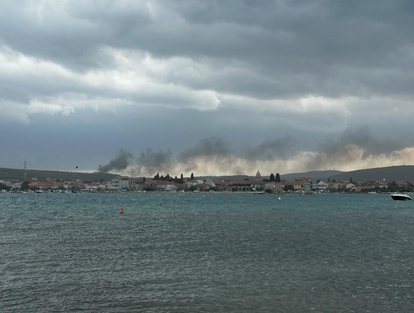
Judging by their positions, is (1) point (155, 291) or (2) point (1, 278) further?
(2) point (1, 278)

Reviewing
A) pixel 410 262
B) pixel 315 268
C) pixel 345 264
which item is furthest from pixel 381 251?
pixel 315 268

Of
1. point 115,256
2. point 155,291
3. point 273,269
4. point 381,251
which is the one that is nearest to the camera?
point 155,291

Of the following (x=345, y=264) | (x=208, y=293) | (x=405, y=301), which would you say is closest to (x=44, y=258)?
(x=208, y=293)

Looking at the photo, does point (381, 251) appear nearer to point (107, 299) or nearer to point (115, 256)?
point (115, 256)

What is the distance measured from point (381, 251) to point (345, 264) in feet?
23.9

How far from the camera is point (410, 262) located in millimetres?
26750

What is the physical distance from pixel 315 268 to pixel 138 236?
20.4 meters

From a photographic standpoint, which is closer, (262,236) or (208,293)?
(208,293)

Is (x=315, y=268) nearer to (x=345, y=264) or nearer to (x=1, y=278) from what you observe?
(x=345, y=264)

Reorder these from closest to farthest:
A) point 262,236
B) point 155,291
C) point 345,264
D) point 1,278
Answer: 1. point 155,291
2. point 1,278
3. point 345,264
4. point 262,236

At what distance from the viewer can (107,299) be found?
17828mm

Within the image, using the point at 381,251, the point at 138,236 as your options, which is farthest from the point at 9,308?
the point at 381,251

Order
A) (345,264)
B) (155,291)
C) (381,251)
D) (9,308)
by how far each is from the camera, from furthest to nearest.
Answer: (381,251) < (345,264) < (155,291) < (9,308)

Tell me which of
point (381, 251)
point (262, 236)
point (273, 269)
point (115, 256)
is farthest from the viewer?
point (262, 236)
